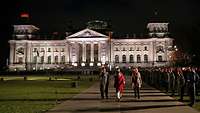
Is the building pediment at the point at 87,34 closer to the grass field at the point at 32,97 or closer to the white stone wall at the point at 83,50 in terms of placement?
the white stone wall at the point at 83,50

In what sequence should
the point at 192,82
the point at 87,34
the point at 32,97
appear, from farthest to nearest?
the point at 87,34, the point at 32,97, the point at 192,82

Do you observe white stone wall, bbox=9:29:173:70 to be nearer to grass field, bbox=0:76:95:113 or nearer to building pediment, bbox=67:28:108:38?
building pediment, bbox=67:28:108:38

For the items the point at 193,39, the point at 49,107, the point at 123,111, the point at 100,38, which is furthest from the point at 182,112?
the point at 100,38

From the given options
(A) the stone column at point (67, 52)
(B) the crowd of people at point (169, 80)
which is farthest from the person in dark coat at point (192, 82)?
(A) the stone column at point (67, 52)

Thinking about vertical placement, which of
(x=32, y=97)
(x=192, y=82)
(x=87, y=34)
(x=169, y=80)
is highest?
(x=87, y=34)

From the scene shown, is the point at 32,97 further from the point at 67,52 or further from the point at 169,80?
the point at 67,52

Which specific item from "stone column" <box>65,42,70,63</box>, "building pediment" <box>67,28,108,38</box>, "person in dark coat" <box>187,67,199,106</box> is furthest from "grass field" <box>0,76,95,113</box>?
"stone column" <box>65,42,70,63</box>

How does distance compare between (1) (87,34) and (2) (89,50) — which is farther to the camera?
(2) (89,50)

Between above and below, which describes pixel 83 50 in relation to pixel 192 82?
above

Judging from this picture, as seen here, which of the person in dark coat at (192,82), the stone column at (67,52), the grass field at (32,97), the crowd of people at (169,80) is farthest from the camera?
the stone column at (67,52)

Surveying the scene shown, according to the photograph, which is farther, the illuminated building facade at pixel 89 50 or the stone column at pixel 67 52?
the stone column at pixel 67 52

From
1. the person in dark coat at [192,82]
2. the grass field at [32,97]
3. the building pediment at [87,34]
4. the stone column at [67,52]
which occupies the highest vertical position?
the building pediment at [87,34]

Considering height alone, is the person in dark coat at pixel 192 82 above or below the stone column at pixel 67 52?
below

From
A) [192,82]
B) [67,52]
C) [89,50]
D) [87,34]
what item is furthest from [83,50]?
[192,82]
